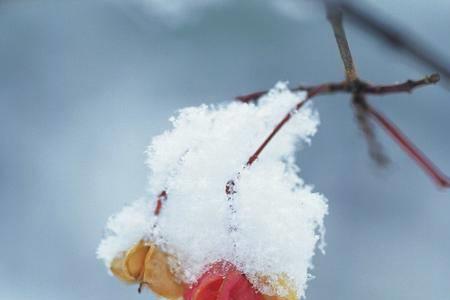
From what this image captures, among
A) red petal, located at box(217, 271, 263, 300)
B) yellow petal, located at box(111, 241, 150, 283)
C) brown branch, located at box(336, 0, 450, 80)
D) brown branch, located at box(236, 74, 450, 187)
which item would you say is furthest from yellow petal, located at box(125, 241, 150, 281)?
brown branch, located at box(336, 0, 450, 80)

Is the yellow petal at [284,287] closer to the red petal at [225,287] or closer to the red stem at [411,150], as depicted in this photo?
the red petal at [225,287]

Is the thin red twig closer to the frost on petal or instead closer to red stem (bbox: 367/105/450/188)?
the frost on petal


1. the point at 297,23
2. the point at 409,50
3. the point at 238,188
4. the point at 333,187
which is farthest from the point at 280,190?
the point at 297,23

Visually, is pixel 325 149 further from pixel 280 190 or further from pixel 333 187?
pixel 280 190

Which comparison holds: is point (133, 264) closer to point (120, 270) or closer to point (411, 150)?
point (120, 270)

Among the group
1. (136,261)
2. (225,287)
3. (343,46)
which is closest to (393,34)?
(343,46)

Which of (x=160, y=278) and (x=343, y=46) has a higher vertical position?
(x=343, y=46)

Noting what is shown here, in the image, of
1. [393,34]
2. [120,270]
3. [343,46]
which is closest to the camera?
[393,34]
